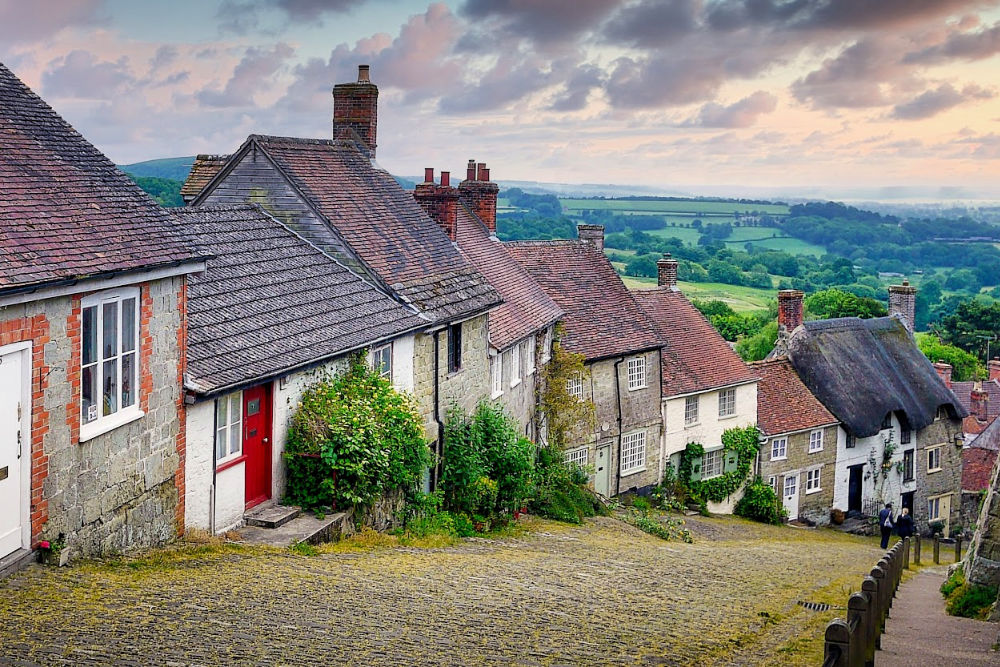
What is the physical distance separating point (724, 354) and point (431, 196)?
1684 cm

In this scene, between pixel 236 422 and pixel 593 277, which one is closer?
pixel 236 422

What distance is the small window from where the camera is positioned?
901 inches

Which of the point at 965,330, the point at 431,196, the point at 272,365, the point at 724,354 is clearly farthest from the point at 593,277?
the point at 965,330

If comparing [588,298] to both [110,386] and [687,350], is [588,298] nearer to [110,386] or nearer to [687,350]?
[687,350]

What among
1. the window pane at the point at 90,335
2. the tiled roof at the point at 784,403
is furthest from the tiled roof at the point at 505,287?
the window pane at the point at 90,335

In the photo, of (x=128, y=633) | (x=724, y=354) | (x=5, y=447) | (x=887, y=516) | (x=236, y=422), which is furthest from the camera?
(x=724, y=354)

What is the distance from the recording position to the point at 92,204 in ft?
43.6

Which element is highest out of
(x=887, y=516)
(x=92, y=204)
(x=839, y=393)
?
(x=92, y=204)

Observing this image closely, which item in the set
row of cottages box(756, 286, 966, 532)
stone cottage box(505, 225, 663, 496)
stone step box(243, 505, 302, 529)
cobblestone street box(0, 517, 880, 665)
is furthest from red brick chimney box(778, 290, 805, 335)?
stone step box(243, 505, 302, 529)

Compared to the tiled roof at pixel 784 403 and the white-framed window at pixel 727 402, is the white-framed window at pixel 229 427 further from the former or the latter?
the tiled roof at pixel 784 403

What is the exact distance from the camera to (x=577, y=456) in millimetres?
33062

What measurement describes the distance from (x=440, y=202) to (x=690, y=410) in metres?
14.5

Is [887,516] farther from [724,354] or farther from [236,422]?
[236,422]

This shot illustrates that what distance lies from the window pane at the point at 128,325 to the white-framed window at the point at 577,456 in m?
20.7
